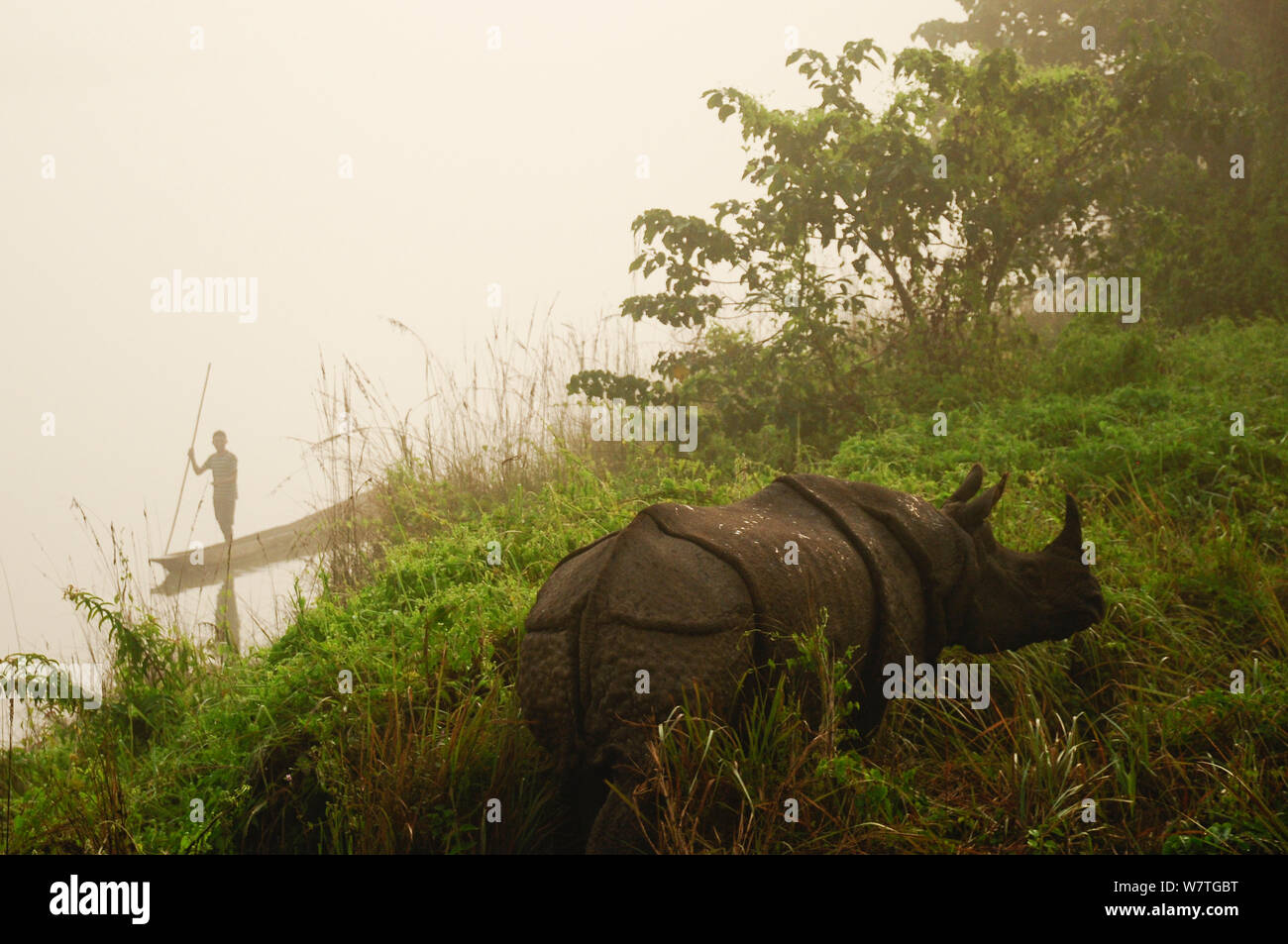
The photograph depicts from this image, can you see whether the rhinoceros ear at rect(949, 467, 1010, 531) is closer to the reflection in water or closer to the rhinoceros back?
the rhinoceros back

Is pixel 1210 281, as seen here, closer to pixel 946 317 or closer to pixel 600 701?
pixel 946 317

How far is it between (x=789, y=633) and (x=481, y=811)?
4.16 feet

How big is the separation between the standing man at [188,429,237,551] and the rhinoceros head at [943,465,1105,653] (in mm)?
9302

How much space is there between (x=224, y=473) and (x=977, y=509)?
31.4 feet

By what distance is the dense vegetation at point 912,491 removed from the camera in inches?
131

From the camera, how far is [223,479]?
37.6 feet

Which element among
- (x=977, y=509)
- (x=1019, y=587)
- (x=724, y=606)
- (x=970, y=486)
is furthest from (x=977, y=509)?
(x=724, y=606)

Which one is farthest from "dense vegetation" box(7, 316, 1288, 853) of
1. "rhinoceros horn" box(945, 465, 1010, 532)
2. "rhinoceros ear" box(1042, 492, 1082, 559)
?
"rhinoceros horn" box(945, 465, 1010, 532)

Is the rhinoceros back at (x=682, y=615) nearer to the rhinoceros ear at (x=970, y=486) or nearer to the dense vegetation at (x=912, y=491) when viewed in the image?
the dense vegetation at (x=912, y=491)

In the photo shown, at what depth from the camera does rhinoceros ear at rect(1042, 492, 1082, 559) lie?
4230 millimetres

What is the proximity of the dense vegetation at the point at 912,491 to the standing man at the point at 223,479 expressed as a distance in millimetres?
4439

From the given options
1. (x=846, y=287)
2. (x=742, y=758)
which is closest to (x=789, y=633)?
(x=742, y=758)

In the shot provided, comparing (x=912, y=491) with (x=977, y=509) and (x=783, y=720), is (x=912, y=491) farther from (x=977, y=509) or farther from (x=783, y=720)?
(x=783, y=720)

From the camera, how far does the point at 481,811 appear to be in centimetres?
349
